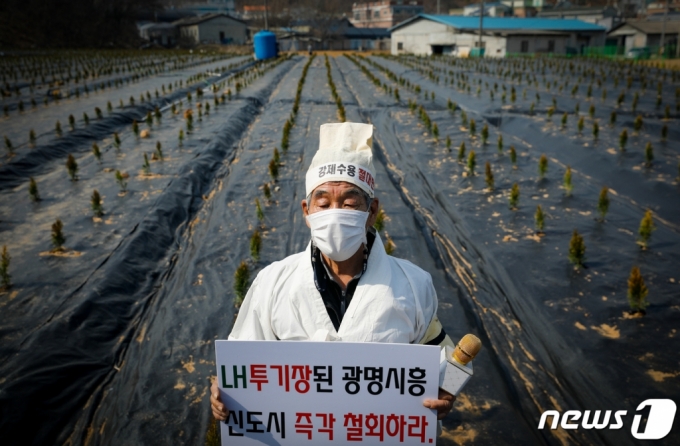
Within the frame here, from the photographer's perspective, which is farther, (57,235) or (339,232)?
(57,235)

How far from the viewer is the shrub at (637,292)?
152 inches

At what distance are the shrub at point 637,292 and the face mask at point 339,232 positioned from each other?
9.81 ft

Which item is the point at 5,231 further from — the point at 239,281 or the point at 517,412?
the point at 517,412

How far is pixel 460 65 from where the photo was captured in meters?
27.5

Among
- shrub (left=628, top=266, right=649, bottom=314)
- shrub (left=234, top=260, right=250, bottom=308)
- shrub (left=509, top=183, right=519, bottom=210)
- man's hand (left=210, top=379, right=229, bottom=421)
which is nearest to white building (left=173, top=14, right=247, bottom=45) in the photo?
shrub (left=509, top=183, right=519, bottom=210)

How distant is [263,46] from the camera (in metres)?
34.8

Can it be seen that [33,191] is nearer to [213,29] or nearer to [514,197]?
[514,197]

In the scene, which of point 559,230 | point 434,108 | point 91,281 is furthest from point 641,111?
point 91,281

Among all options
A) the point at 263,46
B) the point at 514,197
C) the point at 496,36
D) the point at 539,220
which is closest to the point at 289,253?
the point at 539,220

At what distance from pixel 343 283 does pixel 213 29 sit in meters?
62.6

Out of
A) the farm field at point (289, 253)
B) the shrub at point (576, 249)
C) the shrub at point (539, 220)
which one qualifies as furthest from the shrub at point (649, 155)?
the shrub at point (576, 249)

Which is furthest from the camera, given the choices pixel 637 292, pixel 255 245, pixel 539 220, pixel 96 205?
pixel 96 205

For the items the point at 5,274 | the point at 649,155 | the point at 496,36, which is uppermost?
the point at 496,36

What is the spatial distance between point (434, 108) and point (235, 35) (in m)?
51.7
